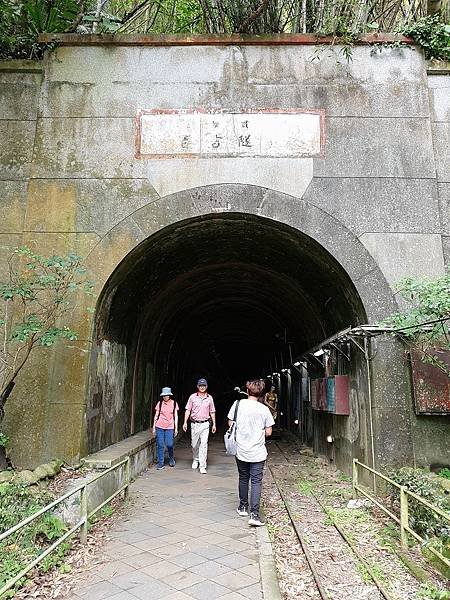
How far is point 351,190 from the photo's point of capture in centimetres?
711

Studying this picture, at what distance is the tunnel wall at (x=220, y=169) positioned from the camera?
6.88m

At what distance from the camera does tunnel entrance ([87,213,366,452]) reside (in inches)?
290

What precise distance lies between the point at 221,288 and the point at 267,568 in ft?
29.8

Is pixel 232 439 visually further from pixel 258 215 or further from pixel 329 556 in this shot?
pixel 258 215

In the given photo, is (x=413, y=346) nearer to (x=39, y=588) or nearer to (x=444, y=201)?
(x=444, y=201)

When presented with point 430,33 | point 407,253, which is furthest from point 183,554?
point 430,33

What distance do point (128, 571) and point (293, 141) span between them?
588 centimetres

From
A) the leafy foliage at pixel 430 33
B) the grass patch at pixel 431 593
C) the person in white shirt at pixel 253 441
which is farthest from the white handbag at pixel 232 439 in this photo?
the leafy foliage at pixel 430 33

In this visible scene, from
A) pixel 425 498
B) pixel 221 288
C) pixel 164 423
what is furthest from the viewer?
→ pixel 221 288

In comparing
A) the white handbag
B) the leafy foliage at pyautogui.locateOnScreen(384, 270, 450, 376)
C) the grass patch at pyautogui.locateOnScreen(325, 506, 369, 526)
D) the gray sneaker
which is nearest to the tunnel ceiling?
the leafy foliage at pyautogui.locateOnScreen(384, 270, 450, 376)

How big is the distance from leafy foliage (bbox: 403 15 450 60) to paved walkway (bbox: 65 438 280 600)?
724 cm

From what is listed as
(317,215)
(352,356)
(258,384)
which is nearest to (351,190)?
(317,215)

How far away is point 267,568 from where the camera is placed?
4117 mm

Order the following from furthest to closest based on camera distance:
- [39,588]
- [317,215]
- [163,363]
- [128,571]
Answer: [163,363]
[317,215]
[128,571]
[39,588]
